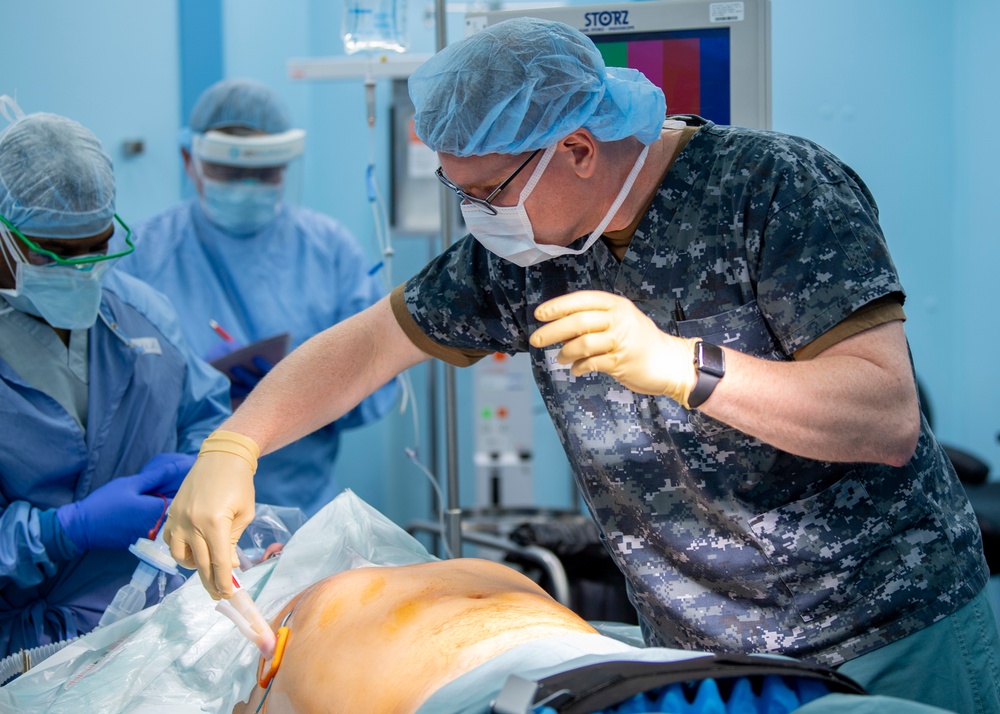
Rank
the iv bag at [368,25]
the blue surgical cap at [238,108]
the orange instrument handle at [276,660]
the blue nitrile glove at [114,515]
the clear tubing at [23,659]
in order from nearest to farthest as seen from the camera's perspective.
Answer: the orange instrument handle at [276,660] → the clear tubing at [23,659] → the blue nitrile glove at [114,515] → the iv bag at [368,25] → the blue surgical cap at [238,108]

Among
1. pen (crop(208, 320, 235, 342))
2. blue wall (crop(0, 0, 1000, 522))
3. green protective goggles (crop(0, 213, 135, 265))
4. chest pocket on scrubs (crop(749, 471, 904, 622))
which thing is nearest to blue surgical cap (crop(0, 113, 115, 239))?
green protective goggles (crop(0, 213, 135, 265))

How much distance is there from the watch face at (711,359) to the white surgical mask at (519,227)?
0.97 feet

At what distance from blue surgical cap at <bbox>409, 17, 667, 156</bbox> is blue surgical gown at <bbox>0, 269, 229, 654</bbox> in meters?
0.76

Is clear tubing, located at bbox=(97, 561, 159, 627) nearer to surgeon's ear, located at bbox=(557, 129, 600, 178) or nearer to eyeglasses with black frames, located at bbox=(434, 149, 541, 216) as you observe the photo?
eyeglasses with black frames, located at bbox=(434, 149, 541, 216)

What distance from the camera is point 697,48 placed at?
1664 mm

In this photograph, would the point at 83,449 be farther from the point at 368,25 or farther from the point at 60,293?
the point at 368,25

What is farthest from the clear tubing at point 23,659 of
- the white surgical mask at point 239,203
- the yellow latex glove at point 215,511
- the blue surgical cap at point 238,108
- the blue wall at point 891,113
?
the blue wall at point 891,113

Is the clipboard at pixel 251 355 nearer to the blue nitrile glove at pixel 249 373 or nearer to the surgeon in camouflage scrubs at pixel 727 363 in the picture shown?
the blue nitrile glove at pixel 249 373

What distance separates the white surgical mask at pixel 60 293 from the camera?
1520 mm

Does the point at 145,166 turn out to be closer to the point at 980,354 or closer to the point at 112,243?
the point at 112,243

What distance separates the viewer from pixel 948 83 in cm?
339

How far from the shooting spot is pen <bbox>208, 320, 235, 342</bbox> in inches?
99.5

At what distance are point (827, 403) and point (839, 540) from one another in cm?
26

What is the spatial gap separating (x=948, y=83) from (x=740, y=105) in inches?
83.9
